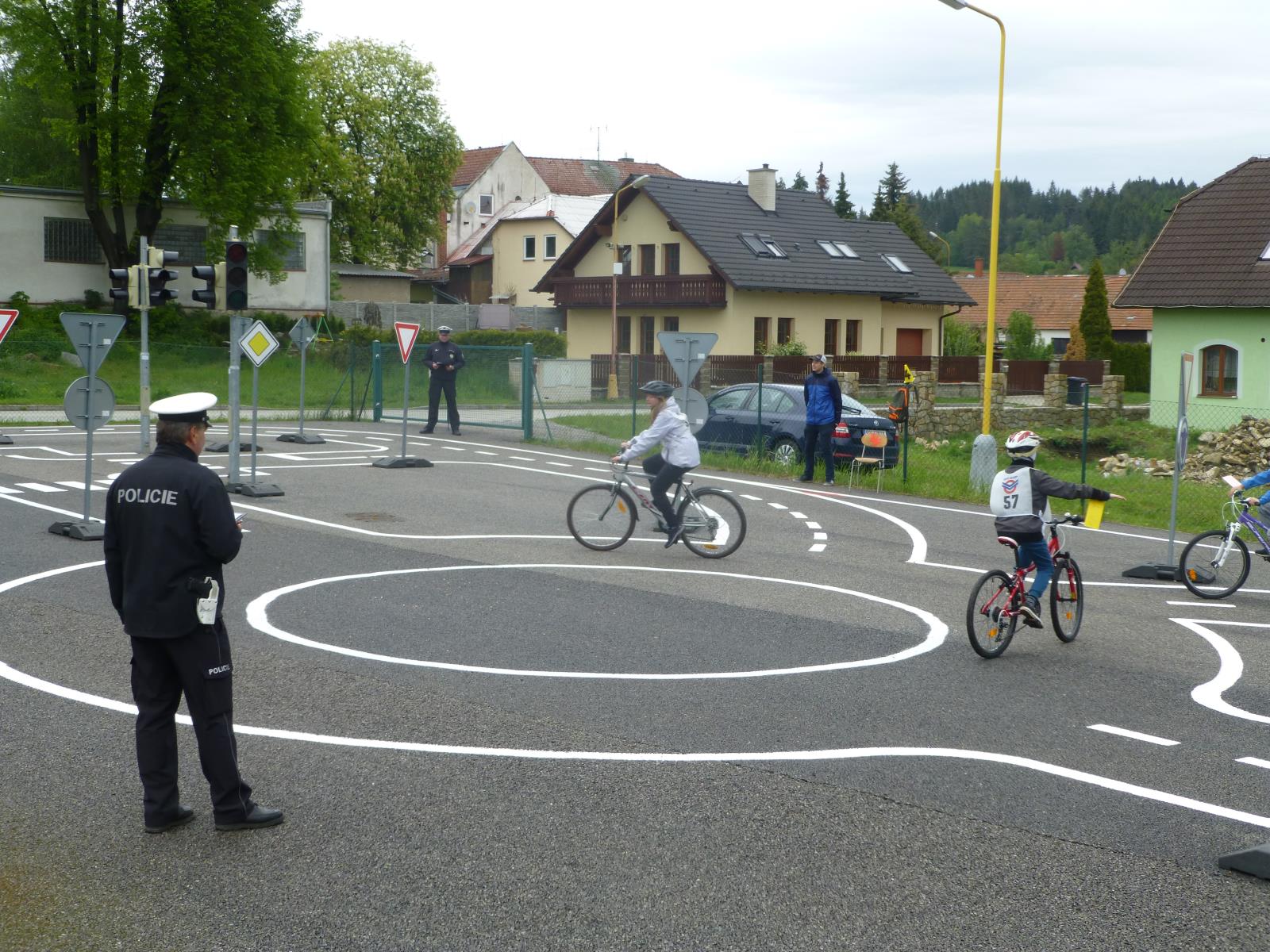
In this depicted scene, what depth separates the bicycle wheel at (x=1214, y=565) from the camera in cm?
1223

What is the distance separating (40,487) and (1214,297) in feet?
108

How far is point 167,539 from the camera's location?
5.62m

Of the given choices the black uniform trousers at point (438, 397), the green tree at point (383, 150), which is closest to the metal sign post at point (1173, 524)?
the black uniform trousers at point (438, 397)

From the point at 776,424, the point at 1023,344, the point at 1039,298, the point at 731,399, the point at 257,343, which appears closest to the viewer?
the point at 257,343

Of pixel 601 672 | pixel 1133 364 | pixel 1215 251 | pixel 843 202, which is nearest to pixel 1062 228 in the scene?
pixel 843 202

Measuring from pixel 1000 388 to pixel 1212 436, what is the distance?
11611 millimetres

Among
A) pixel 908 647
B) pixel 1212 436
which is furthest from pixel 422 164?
pixel 908 647

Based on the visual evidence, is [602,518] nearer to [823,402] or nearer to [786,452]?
[823,402]

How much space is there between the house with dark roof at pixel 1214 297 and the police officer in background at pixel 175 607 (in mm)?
36424

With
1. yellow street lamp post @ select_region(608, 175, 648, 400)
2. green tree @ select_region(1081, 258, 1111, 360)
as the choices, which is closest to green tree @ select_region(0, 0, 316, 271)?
yellow street lamp post @ select_region(608, 175, 648, 400)

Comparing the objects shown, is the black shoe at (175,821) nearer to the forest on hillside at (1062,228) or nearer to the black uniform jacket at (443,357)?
the black uniform jacket at (443,357)

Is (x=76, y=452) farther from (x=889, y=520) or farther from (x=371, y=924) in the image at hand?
(x=371, y=924)

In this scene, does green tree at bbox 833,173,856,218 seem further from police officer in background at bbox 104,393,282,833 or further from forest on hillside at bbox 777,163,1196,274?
police officer in background at bbox 104,393,282,833

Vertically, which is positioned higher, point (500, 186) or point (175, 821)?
point (500, 186)
